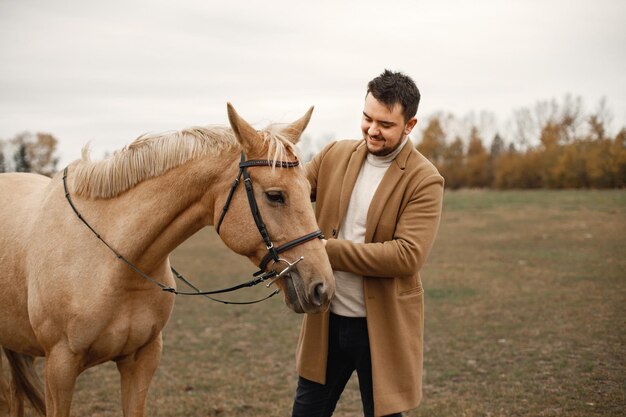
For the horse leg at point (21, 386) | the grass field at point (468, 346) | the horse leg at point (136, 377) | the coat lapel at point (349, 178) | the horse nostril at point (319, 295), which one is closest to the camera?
the horse nostril at point (319, 295)

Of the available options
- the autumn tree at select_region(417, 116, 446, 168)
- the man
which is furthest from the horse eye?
the autumn tree at select_region(417, 116, 446, 168)

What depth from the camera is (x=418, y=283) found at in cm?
285

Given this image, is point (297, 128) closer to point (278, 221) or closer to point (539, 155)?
point (278, 221)

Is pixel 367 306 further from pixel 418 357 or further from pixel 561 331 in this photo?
pixel 561 331

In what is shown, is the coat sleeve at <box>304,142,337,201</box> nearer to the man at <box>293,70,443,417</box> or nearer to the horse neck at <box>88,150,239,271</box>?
the man at <box>293,70,443,417</box>

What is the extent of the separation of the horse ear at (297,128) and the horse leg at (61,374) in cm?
171

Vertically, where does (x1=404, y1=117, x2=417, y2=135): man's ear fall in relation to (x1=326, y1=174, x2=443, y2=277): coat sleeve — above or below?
above

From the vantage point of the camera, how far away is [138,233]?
2.81 m

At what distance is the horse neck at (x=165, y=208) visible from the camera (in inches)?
106

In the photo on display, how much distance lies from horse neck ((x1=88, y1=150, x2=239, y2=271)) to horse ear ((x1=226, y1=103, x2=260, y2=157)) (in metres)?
0.13

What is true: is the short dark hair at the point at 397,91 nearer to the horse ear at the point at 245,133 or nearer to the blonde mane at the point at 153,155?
the blonde mane at the point at 153,155

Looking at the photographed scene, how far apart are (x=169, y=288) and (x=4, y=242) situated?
1257mm

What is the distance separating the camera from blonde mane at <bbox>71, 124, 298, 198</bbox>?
272 cm

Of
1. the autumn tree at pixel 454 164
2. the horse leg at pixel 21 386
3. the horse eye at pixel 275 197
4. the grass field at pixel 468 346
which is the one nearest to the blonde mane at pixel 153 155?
the horse eye at pixel 275 197
